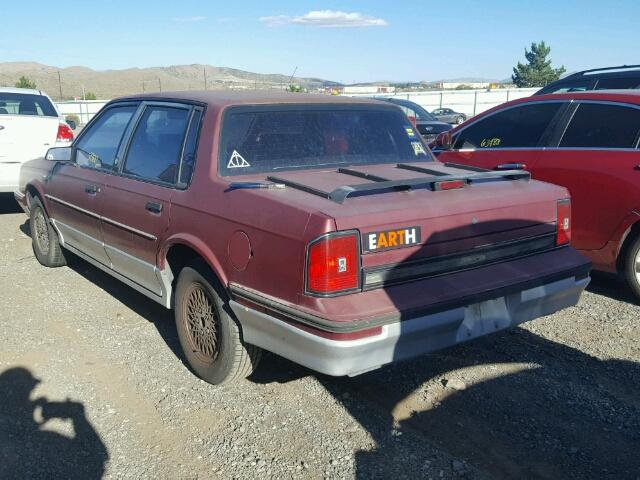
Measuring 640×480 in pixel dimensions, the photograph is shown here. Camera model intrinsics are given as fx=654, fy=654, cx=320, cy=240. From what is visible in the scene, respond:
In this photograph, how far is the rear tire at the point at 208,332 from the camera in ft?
12.2

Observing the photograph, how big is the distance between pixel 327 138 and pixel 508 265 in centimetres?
144

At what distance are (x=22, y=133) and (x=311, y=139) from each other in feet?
20.7

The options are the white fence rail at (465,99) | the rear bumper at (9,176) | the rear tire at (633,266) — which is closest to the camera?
the rear tire at (633,266)

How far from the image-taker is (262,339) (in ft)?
11.2

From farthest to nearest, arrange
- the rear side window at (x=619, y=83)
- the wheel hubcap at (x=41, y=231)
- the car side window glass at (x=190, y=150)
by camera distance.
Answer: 1. the rear side window at (x=619, y=83)
2. the wheel hubcap at (x=41, y=231)
3. the car side window glass at (x=190, y=150)

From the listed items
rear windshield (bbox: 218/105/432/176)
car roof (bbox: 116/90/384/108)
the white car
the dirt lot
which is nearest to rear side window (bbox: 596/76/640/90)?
the dirt lot

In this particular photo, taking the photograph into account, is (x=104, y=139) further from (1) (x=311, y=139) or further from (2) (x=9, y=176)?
(2) (x=9, y=176)

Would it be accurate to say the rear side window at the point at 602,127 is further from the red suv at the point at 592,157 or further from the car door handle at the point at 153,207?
the car door handle at the point at 153,207

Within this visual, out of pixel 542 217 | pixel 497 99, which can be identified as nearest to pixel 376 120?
pixel 542 217

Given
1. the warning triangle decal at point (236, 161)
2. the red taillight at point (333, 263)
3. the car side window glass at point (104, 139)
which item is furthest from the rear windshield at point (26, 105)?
the red taillight at point (333, 263)

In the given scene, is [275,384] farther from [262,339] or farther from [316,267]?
[316,267]

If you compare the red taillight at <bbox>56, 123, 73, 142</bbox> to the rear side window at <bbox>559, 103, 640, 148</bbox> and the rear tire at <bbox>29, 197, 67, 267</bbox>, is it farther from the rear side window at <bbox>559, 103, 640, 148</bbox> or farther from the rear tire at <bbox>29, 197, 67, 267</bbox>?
the rear side window at <bbox>559, 103, 640, 148</bbox>

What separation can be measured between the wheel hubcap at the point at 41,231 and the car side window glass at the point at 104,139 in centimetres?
119

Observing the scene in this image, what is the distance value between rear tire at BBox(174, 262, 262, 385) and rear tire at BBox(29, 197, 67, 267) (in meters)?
2.72
